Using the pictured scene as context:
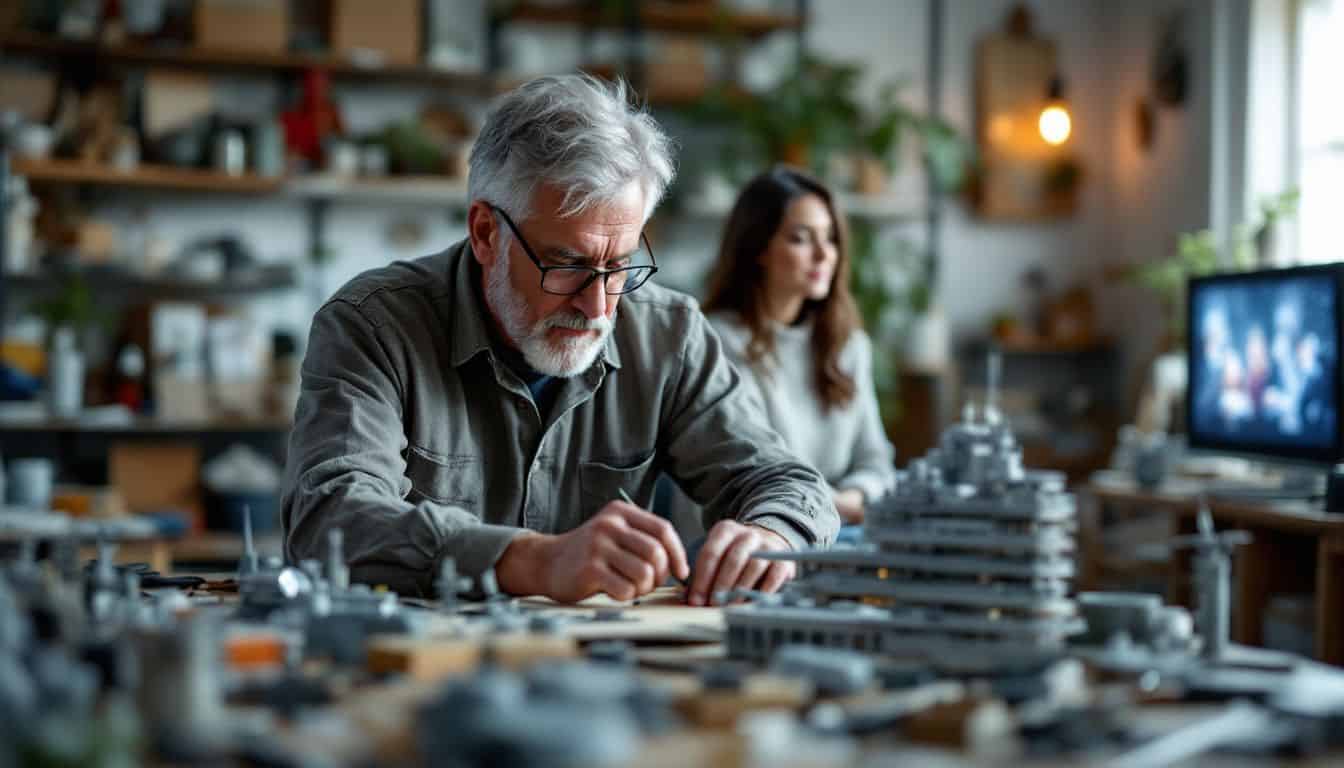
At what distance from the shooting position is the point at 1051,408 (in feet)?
20.9

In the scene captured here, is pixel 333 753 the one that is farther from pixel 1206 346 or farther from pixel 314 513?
pixel 1206 346

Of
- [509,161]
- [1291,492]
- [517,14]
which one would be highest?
[517,14]

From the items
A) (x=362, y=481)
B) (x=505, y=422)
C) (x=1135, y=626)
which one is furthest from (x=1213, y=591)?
(x=505, y=422)

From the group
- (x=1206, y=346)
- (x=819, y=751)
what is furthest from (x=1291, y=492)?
(x=819, y=751)

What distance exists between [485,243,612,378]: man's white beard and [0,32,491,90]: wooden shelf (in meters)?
3.48

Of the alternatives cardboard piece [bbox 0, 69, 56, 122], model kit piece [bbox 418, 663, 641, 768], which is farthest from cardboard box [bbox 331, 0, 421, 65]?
model kit piece [bbox 418, 663, 641, 768]

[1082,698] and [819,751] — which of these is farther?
[1082,698]

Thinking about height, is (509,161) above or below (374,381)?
above

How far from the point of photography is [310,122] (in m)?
5.42

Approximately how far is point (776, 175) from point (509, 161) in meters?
1.82

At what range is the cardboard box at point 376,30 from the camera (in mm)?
5449

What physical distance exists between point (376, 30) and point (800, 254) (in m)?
2.41

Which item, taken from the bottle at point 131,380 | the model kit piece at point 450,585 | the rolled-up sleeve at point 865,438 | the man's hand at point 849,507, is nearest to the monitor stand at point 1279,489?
the rolled-up sleeve at point 865,438

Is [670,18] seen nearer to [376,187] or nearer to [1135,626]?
[376,187]
